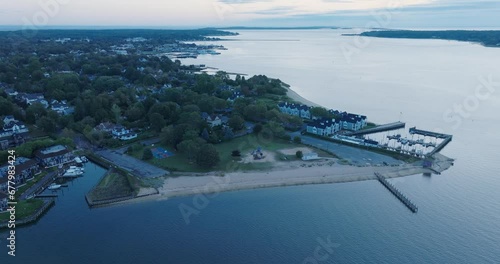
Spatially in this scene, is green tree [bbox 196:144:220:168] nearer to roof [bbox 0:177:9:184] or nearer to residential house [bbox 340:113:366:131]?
roof [bbox 0:177:9:184]

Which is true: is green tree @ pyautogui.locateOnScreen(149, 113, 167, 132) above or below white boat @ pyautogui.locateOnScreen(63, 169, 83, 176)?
above

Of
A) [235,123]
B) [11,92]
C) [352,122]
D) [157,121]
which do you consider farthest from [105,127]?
[352,122]

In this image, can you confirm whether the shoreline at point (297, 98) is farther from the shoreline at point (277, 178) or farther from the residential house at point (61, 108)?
the residential house at point (61, 108)

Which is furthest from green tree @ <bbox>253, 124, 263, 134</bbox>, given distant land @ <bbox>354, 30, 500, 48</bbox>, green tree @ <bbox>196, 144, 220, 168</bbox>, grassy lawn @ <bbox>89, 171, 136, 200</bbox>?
distant land @ <bbox>354, 30, 500, 48</bbox>

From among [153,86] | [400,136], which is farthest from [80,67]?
[400,136]

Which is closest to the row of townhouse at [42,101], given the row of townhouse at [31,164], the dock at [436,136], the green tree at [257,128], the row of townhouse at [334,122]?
the row of townhouse at [31,164]
